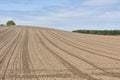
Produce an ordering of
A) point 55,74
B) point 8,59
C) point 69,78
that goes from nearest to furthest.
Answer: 1. point 69,78
2. point 55,74
3. point 8,59

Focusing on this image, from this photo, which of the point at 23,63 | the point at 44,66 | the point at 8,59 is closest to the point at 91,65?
the point at 44,66

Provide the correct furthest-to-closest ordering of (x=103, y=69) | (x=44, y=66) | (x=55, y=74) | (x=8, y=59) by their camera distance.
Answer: (x=8, y=59) < (x=44, y=66) < (x=103, y=69) < (x=55, y=74)

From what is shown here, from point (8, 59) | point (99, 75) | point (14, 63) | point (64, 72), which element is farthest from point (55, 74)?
point (8, 59)

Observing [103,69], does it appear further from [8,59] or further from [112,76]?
[8,59]

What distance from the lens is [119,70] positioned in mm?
11625

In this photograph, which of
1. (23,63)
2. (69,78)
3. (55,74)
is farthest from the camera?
(23,63)

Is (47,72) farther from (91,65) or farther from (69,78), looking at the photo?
(91,65)

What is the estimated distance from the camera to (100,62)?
1380 cm

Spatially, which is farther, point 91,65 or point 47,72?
point 91,65

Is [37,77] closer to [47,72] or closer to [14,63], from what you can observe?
[47,72]

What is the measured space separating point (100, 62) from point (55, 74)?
3.34 m

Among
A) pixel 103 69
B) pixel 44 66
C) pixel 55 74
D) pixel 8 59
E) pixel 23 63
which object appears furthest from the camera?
pixel 8 59

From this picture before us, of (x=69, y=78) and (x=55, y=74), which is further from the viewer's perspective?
(x=55, y=74)

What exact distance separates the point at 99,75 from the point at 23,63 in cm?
417
